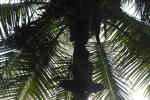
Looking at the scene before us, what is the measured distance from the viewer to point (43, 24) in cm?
616

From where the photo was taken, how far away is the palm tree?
5.61m

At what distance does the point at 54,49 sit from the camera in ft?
21.0

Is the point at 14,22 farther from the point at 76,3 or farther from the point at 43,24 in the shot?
the point at 76,3

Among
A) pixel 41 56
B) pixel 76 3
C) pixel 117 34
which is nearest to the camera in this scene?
pixel 76 3

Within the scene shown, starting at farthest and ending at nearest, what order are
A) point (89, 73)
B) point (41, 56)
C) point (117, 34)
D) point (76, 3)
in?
point (117, 34)
point (41, 56)
point (76, 3)
point (89, 73)

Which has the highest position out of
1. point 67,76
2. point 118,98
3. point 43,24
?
point 43,24

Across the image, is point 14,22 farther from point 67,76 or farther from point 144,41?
point 144,41

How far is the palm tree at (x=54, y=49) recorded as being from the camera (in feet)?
18.4

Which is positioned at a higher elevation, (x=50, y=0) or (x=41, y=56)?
(x=50, y=0)

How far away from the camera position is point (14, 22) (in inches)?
231

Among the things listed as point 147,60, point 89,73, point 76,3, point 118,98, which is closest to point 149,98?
point 118,98

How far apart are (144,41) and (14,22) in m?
2.13

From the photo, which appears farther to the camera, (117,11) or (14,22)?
(14,22)

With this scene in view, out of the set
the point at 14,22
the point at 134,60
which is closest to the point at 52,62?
the point at 14,22
